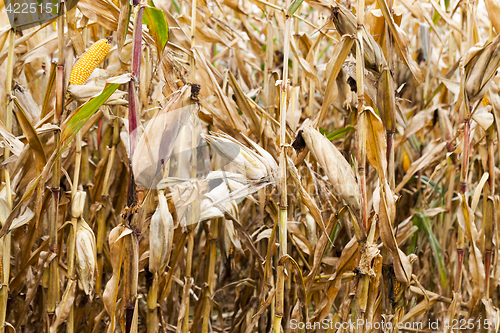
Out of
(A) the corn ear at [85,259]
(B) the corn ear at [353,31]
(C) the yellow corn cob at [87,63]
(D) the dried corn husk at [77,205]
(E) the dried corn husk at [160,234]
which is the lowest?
(A) the corn ear at [85,259]

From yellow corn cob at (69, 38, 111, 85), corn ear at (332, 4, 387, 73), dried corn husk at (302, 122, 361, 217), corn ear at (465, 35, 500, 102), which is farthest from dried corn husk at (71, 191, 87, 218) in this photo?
corn ear at (465, 35, 500, 102)

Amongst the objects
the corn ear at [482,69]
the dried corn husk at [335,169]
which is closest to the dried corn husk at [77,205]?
the dried corn husk at [335,169]

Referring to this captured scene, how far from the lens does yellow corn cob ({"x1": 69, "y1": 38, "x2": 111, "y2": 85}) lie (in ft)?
2.53

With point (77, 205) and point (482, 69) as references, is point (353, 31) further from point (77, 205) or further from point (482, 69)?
point (77, 205)

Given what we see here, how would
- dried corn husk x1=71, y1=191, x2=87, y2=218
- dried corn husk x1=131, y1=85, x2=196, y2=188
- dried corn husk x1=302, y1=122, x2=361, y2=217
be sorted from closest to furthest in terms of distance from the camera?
dried corn husk x1=131, y1=85, x2=196, y2=188, dried corn husk x1=302, y1=122, x2=361, y2=217, dried corn husk x1=71, y1=191, x2=87, y2=218

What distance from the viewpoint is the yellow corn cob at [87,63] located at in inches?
30.4

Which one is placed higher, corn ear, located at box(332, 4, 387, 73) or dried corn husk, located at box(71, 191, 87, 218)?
corn ear, located at box(332, 4, 387, 73)

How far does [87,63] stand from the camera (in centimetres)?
77

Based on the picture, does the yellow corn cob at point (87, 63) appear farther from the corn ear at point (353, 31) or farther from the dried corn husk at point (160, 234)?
the corn ear at point (353, 31)

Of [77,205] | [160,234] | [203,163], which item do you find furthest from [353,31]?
[77,205]

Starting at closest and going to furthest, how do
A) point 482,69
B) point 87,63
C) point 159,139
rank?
point 159,139 → point 87,63 → point 482,69

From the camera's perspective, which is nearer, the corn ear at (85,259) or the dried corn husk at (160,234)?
the dried corn husk at (160,234)

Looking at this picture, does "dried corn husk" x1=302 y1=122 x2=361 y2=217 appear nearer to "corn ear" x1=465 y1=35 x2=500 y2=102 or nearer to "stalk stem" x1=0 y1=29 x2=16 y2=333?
"corn ear" x1=465 y1=35 x2=500 y2=102

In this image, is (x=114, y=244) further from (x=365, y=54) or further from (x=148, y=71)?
(x=365, y=54)
